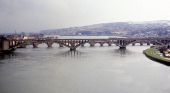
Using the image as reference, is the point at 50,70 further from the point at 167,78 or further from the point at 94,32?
the point at 94,32

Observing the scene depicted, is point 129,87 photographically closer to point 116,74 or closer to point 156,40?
point 116,74

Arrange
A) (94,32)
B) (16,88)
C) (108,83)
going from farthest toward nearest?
(94,32), (108,83), (16,88)

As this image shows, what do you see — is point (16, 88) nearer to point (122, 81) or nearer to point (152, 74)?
point (122, 81)

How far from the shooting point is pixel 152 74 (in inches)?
703

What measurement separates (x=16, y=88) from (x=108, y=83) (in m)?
4.25

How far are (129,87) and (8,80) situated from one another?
240 inches

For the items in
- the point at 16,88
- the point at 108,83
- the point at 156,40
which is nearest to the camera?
the point at 16,88

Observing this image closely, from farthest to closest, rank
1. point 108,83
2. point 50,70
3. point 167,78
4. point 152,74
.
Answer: point 50,70 < point 152,74 < point 167,78 < point 108,83

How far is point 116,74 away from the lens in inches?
711

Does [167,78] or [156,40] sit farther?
[156,40]

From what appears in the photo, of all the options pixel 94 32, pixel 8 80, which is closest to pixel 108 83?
pixel 8 80

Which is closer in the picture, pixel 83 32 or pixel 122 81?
pixel 122 81

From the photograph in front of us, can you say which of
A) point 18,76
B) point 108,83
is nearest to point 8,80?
point 18,76

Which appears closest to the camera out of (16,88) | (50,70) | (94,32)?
(16,88)
